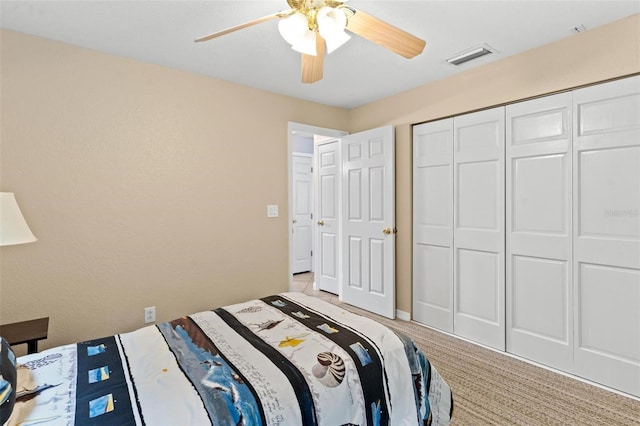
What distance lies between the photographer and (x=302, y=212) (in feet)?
19.3

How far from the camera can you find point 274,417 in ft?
3.79

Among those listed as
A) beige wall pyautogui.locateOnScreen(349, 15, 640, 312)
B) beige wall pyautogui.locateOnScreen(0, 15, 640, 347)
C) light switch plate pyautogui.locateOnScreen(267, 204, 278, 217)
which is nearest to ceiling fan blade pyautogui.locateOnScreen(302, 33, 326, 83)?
beige wall pyautogui.locateOnScreen(349, 15, 640, 312)

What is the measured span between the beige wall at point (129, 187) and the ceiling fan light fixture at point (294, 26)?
5.51ft

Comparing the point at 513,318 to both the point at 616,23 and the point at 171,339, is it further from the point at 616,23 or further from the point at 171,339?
the point at 171,339

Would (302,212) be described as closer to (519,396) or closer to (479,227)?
(479,227)

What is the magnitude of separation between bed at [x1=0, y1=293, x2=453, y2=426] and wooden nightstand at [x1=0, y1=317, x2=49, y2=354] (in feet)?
1.78

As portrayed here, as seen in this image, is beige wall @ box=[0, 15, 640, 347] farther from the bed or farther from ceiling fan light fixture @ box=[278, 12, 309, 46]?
ceiling fan light fixture @ box=[278, 12, 309, 46]

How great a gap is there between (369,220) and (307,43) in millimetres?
2385

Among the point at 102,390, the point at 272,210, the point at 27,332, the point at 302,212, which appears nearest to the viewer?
the point at 102,390

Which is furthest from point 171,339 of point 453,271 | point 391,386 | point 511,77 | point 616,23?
point 616,23

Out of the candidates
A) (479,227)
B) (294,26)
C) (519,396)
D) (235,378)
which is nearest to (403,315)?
(479,227)

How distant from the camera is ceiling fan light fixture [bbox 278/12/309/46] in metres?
1.53

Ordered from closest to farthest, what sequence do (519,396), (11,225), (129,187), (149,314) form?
(11,225) → (519,396) → (129,187) → (149,314)

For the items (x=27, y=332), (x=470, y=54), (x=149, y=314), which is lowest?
(x=149, y=314)
